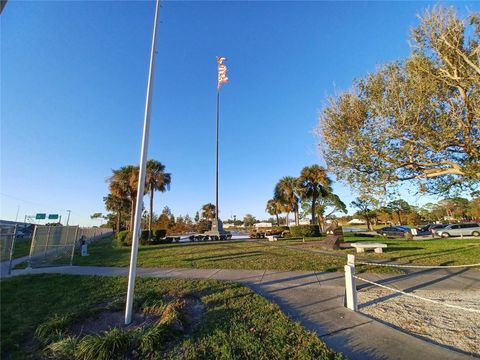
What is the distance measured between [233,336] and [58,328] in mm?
2821

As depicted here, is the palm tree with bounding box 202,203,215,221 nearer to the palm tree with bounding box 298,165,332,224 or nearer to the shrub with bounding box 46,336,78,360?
the palm tree with bounding box 298,165,332,224

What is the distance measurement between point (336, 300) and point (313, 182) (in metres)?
28.6

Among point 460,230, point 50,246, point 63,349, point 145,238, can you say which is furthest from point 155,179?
point 460,230

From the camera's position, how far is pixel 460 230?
28.8 m

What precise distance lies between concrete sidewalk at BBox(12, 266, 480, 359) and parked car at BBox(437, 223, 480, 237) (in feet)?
83.1

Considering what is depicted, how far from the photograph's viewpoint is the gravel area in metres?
3.88

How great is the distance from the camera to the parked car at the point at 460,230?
28.6 meters

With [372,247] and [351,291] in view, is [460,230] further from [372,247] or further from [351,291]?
[351,291]

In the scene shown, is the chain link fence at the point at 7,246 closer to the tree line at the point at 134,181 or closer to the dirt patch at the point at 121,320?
the dirt patch at the point at 121,320

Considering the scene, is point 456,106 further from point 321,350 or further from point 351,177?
point 321,350

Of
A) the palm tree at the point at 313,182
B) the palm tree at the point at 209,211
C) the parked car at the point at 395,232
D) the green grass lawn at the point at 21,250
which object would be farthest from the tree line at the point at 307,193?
the green grass lawn at the point at 21,250

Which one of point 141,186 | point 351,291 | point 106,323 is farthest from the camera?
point 351,291

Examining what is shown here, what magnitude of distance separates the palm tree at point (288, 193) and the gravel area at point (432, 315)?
33.9m

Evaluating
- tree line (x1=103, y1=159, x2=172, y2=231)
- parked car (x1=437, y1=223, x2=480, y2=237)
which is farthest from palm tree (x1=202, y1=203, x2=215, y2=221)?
parked car (x1=437, y1=223, x2=480, y2=237)
